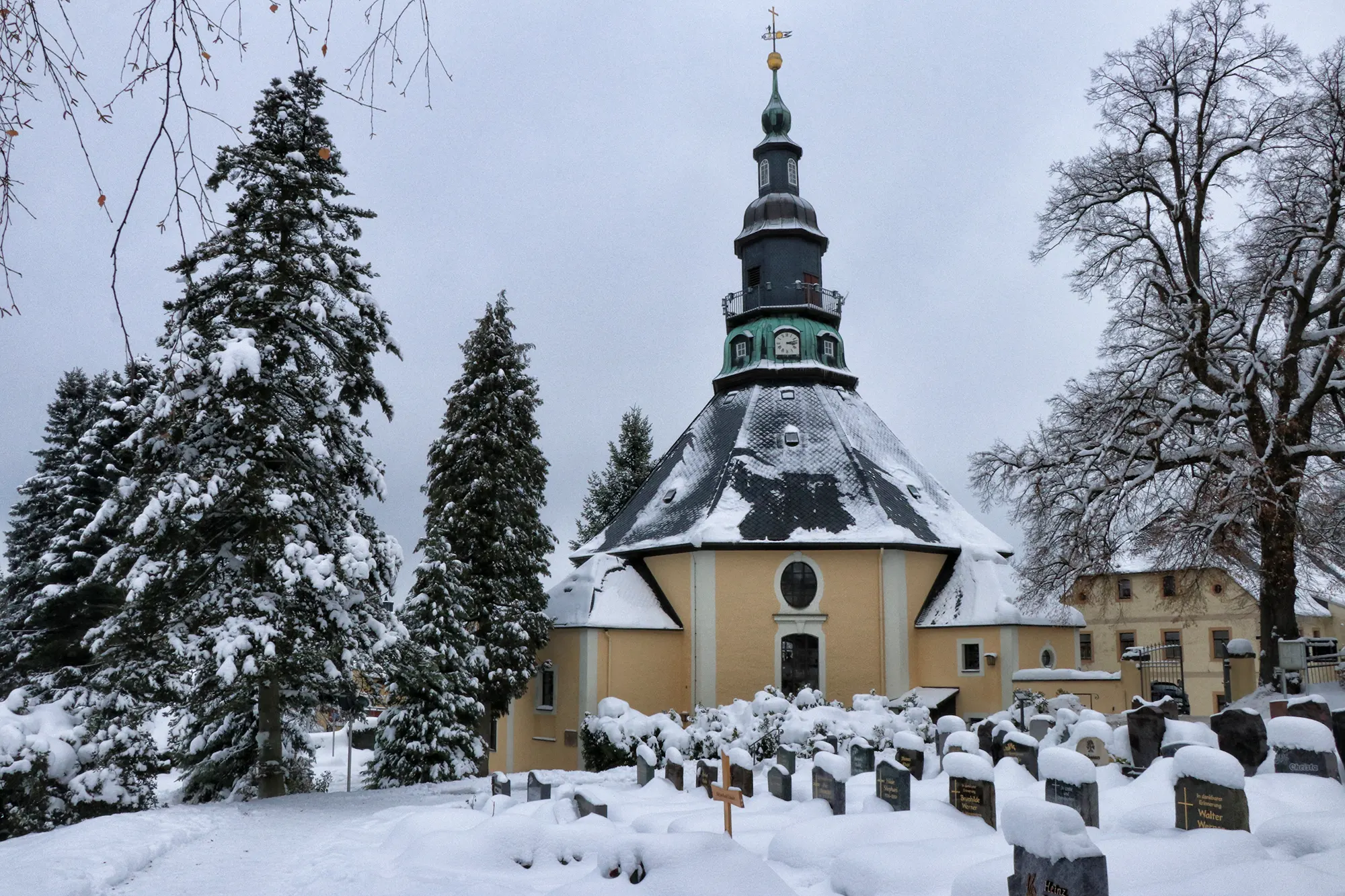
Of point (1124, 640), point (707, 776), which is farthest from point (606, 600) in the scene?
point (1124, 640)

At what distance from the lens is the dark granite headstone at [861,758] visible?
13242mm

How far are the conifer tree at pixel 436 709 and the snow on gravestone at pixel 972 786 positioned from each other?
37.9 ft

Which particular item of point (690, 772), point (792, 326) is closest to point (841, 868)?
point (690, 772)

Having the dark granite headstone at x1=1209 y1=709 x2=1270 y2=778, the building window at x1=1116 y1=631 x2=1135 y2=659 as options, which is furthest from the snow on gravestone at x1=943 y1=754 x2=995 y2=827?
the building window at x1=1116 y1=631 x2=1135 y2=659

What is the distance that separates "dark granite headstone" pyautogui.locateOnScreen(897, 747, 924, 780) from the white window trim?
11.6 m

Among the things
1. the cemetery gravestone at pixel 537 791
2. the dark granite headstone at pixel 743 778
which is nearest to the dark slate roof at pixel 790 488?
the cemetery gravestone at pixel 537 791

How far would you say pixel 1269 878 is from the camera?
5555mm

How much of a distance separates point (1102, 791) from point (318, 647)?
994cm

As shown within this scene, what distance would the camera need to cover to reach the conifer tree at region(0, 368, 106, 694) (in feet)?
61.0

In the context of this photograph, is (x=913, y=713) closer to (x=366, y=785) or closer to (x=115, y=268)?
(x=366, y=785)

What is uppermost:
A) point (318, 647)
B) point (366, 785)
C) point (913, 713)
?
point (318, 647)

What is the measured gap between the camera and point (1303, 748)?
8.68 m

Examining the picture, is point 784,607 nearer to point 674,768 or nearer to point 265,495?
point 674,768

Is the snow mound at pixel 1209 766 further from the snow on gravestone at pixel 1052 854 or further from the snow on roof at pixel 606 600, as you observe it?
the snow on roof at pixel 606 600
